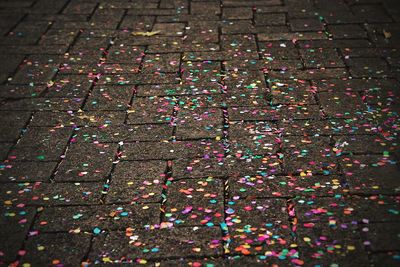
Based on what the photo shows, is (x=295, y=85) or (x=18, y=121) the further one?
(x=295, y=85)

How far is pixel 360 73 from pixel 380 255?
193cm

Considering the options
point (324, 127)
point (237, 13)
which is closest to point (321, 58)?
point (324, 127)

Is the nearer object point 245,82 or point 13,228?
point 13,228

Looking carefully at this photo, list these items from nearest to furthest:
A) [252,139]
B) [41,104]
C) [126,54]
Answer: [252,139] < [41,104] < [126,54]

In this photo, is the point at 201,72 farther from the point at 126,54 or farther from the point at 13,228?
the point at 13,228

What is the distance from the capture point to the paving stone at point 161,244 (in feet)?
7.28

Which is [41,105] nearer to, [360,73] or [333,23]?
[360,73]

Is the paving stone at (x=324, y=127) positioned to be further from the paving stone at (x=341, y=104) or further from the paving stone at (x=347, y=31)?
the paving stone at (x=347, y=31)

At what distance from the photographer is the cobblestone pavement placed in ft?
7.53

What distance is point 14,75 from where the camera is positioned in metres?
3.96

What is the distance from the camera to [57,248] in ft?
7.48

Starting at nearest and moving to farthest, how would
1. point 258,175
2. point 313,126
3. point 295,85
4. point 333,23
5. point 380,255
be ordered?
point 380,255
point 258,175
point 313,126
point 295,85
point 333,23

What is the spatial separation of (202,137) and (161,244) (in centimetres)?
95

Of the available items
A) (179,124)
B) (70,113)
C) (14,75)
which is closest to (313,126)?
(179,124)
